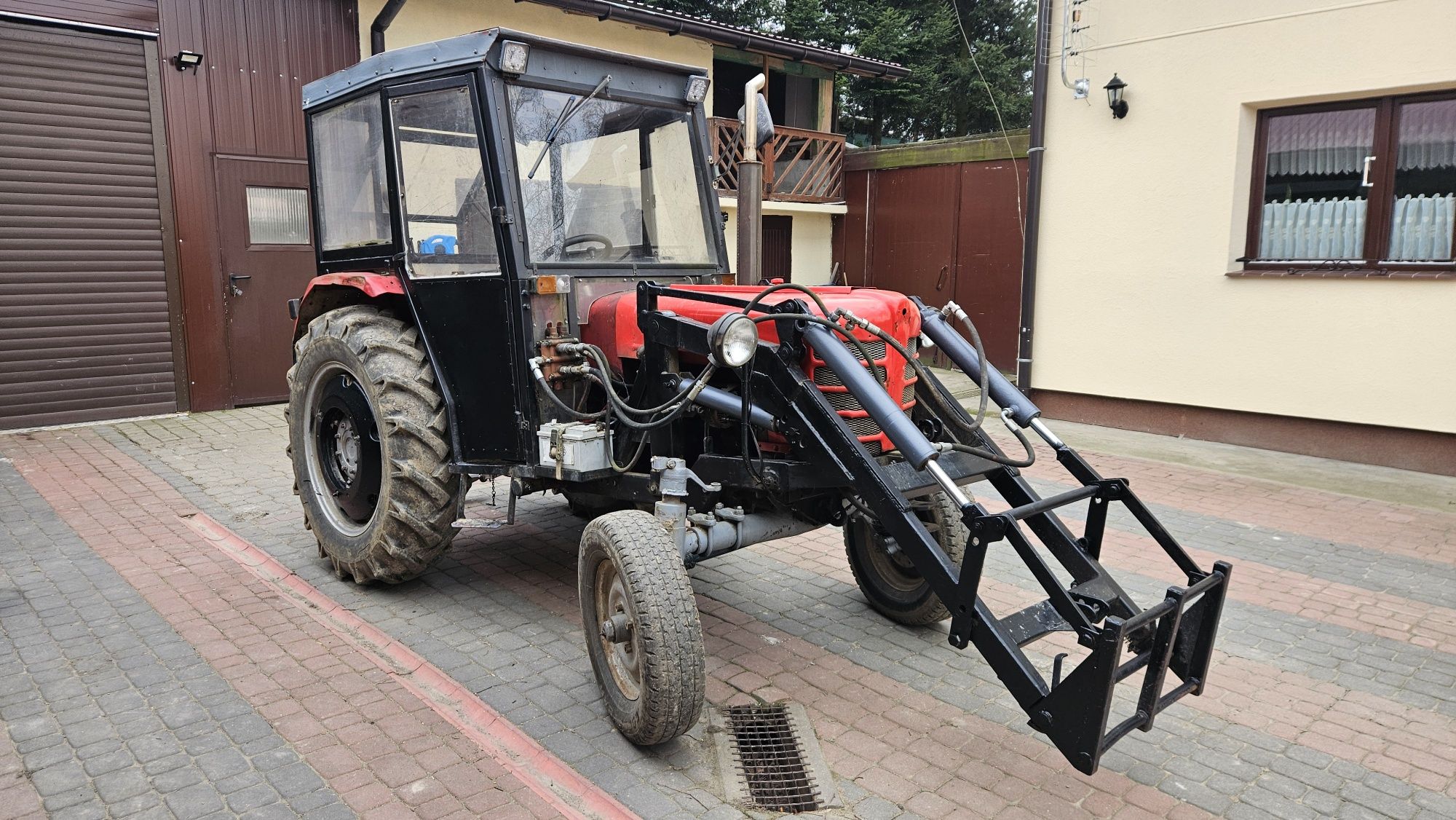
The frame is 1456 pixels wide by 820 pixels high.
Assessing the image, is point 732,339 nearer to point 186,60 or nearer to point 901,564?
point 901,564

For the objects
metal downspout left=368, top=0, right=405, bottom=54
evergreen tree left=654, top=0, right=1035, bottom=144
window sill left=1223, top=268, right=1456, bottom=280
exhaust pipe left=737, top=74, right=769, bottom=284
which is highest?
evergreen tree left=654, top=0, right=1035, bottom=144

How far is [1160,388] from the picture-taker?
9.16 metres

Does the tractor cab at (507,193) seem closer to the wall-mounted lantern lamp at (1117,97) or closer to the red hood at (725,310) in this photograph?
the red hood at (725,310)

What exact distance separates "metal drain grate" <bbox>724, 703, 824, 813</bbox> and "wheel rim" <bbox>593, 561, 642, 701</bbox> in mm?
430

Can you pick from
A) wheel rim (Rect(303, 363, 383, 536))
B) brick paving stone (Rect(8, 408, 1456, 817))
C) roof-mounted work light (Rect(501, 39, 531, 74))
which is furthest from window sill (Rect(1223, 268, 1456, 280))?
wheel rim (Rect(303, 363, 383, 536))

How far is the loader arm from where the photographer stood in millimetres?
2717

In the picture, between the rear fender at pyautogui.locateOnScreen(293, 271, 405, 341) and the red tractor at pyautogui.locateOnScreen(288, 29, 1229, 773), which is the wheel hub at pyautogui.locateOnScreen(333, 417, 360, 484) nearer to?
the red tractor at pyautogui.locateOnScreen(288, 29, 1229, 773)

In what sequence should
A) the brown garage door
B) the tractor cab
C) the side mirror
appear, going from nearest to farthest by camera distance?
the tractor cab < the side mirror < the brown garage door

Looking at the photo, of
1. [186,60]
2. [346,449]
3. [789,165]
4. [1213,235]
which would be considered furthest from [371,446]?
[789,165]

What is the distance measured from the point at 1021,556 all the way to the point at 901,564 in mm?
1620

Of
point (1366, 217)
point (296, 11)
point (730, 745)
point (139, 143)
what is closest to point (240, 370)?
point (139, 143)

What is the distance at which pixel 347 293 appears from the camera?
5113 millimetres

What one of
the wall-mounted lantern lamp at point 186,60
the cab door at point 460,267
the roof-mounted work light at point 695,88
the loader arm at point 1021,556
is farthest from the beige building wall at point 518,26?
the loader arm at point 1021,556

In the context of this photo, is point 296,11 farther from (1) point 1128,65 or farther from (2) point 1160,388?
(2) point 1160,388
